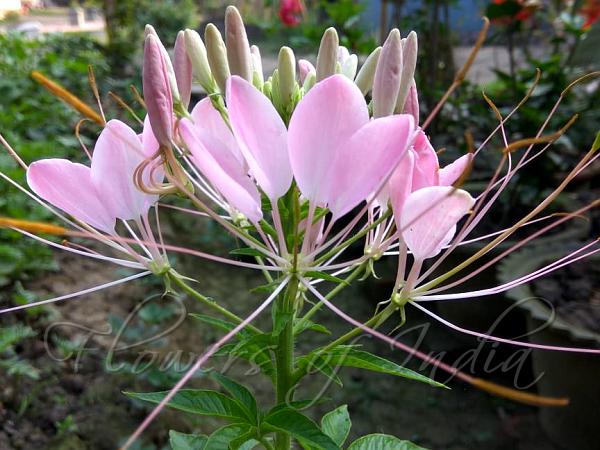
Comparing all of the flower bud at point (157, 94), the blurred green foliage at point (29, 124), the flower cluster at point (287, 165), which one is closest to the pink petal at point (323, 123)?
the flower cluster at point (287, 165)

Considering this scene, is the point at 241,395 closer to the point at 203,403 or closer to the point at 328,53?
the point at 203,403

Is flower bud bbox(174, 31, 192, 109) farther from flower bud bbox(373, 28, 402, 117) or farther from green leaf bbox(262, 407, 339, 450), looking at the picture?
green leaf bbox(262, 407, 339, 450)

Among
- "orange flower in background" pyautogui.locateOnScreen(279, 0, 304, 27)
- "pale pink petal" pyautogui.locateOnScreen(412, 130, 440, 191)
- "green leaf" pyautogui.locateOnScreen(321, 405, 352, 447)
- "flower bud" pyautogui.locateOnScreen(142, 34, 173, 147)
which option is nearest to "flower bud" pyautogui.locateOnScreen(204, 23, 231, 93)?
"flower bud" pyautogui.locateOnScreen(142, 34, 173, 147)

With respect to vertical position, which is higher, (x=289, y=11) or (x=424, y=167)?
(x=424, y=167)

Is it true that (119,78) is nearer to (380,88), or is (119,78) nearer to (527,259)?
(527,259)

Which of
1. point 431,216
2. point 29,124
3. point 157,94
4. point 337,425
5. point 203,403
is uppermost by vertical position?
point 157,94

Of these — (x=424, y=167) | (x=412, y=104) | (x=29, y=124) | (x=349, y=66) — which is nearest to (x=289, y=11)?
(x=29, y=124)
